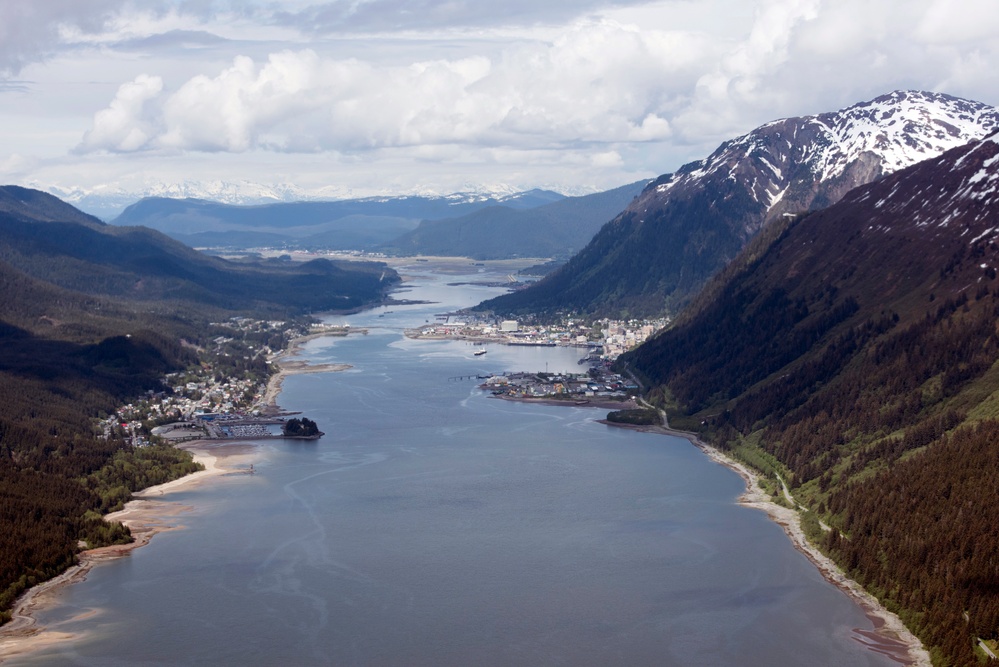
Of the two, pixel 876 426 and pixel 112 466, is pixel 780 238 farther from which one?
pixel 112 466

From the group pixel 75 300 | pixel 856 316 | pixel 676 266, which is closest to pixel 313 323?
pixel 75 300

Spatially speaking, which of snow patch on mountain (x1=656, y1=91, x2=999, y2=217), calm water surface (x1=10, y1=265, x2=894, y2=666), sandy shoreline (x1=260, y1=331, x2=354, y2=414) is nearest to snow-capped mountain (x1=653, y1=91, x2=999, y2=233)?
snow patch on mountain (x1=656, y1=91, x2=999, y2=217)

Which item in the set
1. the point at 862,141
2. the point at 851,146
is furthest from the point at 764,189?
the point at 862,141

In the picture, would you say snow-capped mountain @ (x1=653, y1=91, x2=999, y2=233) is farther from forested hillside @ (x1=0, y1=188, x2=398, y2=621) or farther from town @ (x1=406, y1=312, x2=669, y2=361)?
forested hillside @ (x1=0, y1=188, x2=398, y2=621)

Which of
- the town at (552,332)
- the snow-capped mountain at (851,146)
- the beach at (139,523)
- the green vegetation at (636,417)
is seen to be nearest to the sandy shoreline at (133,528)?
the beach at (139,523)

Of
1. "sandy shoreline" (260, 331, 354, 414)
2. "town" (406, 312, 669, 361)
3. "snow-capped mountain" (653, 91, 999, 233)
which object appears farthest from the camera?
"snow-capped mountain" (653, 91, 999, 233)

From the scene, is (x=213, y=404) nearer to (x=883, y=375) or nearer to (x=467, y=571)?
(x=883, y=375)
